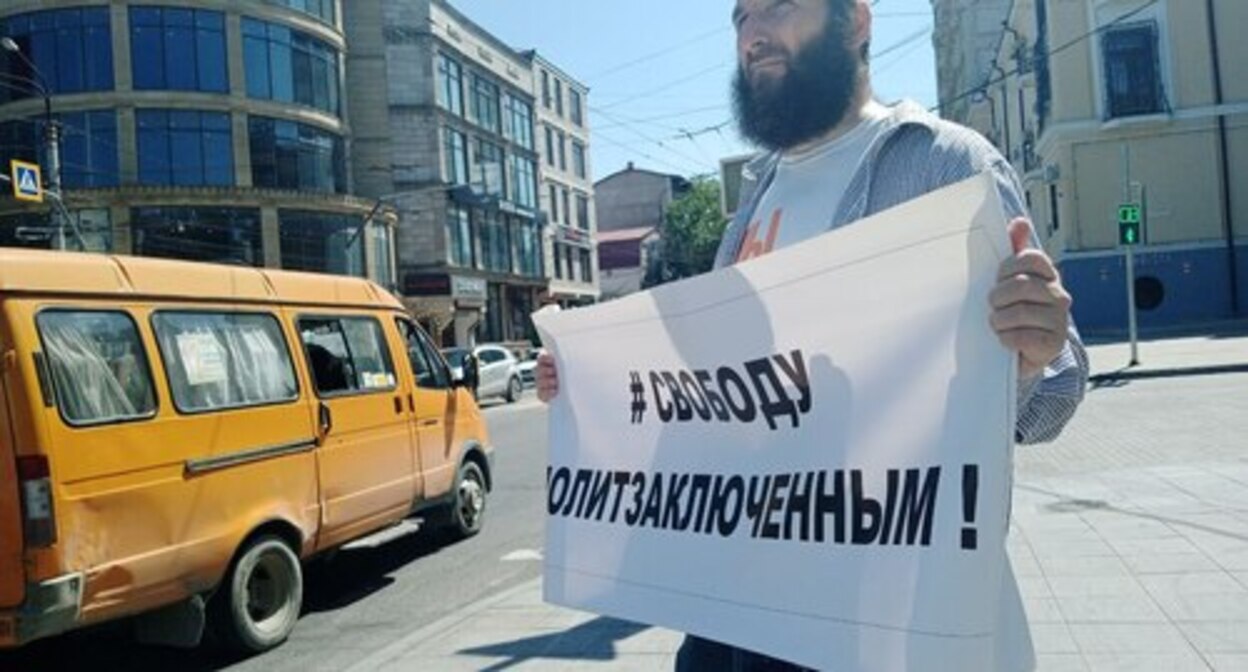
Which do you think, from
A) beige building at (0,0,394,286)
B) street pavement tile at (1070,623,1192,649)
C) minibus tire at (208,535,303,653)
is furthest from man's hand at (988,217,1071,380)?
beige building at (0,0,394,286)

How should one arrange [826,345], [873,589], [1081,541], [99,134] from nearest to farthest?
[873,589] < [826,345] < [1081,541] < [99,134]

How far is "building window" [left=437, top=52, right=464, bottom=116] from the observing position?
50781mm

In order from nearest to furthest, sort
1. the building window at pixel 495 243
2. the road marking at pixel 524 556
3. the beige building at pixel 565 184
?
the road marking at pixel 524 556 → the building window at pixel 495 243 → the beige building at pixel 565 184

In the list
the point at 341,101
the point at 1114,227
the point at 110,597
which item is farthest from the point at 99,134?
the point at 110,597

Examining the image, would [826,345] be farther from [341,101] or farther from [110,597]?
[341,101]

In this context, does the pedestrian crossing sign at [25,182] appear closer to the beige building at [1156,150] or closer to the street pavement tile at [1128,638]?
the street pavement tile at [1128,638]

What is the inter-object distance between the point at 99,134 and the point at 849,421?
40481 millimetres

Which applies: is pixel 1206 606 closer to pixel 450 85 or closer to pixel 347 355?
pixel 347 355

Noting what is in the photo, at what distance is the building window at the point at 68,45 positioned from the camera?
37500 mm

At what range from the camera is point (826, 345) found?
2.13 meters

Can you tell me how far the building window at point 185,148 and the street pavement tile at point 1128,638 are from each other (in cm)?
3785

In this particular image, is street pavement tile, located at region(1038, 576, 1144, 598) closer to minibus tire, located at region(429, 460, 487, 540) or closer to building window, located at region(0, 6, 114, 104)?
minibus tire, located at region(429, 460, 487, 540)

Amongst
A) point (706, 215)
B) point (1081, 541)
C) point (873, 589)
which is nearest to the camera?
point (873, 589)

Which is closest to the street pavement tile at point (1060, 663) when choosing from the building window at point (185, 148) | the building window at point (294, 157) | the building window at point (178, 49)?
the building window at point (185, 148)
